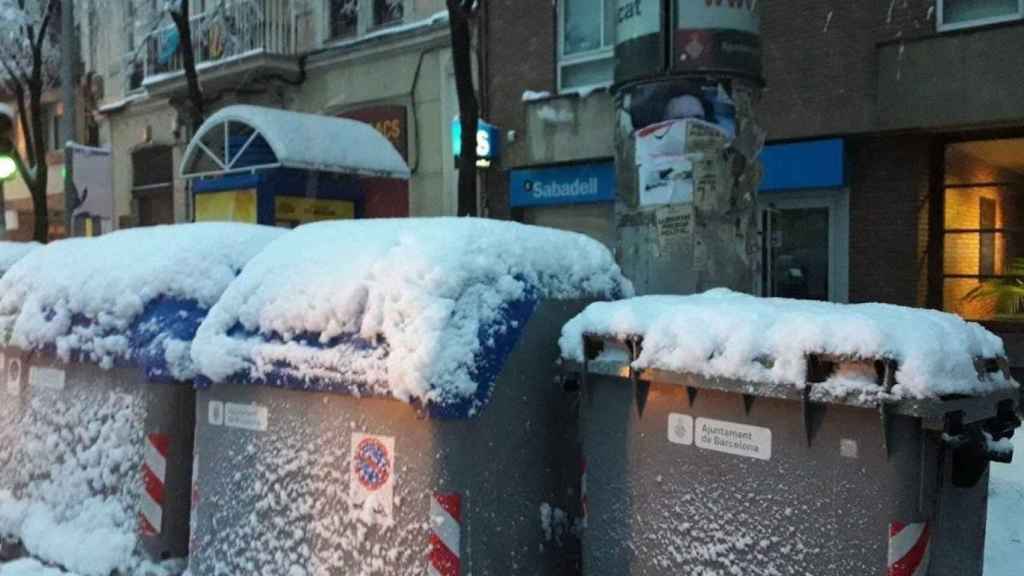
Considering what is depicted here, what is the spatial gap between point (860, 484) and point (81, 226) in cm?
1295

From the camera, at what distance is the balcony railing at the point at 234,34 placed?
17141 millimetres

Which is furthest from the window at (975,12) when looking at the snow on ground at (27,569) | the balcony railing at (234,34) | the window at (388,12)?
the balcony railing at (234,34)

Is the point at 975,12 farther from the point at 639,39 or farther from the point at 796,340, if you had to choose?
the point at 796,340

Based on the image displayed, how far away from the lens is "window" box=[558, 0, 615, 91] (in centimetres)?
1353

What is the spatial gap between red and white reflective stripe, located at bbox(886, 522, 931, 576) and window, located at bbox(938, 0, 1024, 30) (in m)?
8.81

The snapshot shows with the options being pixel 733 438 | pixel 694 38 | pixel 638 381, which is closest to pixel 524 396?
pixel 638 381

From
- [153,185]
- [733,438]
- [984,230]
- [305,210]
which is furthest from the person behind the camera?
[153,185]

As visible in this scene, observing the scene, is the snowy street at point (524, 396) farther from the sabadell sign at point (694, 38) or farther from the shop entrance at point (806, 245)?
the shop entrance at point (806, 245)

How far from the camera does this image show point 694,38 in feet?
18.1

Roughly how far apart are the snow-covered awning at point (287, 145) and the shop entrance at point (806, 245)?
15.3 feet

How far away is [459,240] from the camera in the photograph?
3.88m

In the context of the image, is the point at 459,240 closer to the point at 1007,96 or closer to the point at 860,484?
the point at 860,484

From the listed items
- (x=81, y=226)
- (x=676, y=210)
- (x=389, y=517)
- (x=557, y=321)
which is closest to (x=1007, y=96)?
(x=676, y=210)

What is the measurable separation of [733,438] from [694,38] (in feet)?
9.62
